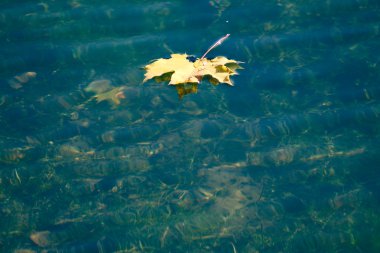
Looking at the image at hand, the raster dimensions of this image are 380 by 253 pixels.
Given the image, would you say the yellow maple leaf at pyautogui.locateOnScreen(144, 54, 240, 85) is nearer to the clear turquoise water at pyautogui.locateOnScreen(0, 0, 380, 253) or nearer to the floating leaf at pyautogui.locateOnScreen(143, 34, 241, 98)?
the floating leaf at pyautogui.locateOnScreen(143, 34, 241, 98)

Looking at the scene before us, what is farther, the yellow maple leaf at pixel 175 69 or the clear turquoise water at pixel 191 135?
the yellow maple leaf at pixel 175 69

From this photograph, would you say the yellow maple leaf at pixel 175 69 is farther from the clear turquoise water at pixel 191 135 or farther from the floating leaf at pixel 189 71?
the clear turquoise water at pixel 191 135

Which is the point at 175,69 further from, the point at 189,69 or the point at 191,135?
the point at 191,135

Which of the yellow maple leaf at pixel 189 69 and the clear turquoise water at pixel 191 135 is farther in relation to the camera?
the yellow maple leaf at pixel 189 69

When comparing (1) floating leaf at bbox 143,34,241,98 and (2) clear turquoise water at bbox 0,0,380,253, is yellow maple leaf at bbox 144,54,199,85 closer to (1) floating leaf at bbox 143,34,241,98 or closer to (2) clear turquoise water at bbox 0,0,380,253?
(1) floating leaf at bbox 143,34,241,98

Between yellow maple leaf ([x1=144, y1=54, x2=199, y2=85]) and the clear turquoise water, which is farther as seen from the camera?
yellow maple leaf ([x1=144, y1=54, x2=199, y2=85])

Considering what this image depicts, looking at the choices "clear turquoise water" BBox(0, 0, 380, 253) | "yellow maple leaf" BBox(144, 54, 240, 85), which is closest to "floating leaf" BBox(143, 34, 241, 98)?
"yellow maple leaf" BBox(144, 54, 240, 85)

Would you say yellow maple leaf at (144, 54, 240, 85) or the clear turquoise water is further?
yellow maple leaf at (144, 54, 240, 85)

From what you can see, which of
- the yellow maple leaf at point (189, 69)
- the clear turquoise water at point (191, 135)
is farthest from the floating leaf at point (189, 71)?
the clear turquoise water at point (191, 135)

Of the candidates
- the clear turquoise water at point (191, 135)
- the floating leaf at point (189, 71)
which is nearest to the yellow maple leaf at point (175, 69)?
the floating leaf at point (189, 71)
